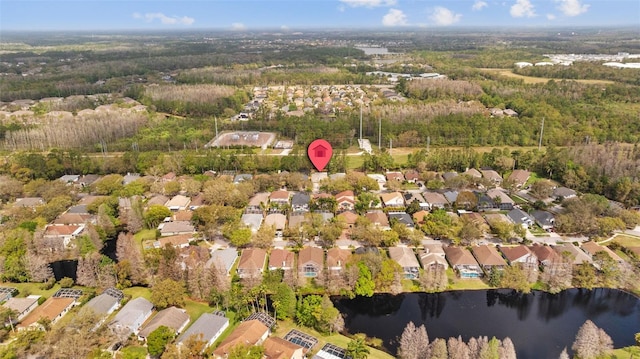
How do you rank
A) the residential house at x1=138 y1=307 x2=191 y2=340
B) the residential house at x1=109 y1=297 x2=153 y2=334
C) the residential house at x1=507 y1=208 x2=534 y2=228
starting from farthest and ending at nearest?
the residential house at x1=507 y1=208 x2=534 y2=228 < the residential house at x1=109 y1=297 x2=153 y2=334 < the residential house at x1=138 y1=307 x2=191 y2=340

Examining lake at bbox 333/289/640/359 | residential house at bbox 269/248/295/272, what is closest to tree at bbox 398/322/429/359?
lake at bbox 333/289/640/359

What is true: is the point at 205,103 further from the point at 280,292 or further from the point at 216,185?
the point at 280,292

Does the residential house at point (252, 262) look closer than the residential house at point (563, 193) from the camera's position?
Yes

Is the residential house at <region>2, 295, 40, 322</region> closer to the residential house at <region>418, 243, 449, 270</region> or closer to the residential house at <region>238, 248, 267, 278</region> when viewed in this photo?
the residential house at <region>238, 248, 267, 278</region>

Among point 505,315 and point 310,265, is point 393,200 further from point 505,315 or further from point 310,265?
point 505,315

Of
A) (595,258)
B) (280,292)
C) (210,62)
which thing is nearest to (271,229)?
(280,292)

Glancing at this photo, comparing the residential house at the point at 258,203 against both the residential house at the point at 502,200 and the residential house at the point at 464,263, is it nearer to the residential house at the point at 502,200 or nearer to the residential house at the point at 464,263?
the residential house at the point at 464,263

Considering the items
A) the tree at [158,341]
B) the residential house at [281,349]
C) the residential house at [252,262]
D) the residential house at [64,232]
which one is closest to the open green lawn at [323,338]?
the residential house at [281,349]

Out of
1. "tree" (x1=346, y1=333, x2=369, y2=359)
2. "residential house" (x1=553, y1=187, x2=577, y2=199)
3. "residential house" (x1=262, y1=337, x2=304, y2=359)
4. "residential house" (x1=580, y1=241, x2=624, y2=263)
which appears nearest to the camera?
"residential house" (x1=262, y1=337, x2=304, y2=359)
